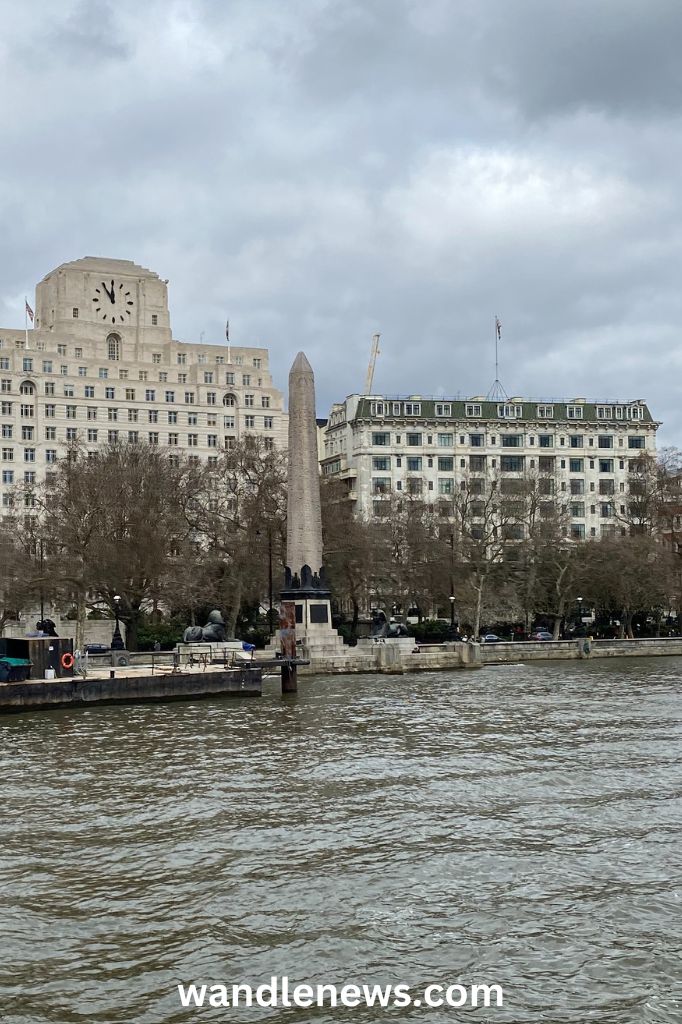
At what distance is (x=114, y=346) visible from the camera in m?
127

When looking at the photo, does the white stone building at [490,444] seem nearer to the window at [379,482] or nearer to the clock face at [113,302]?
the window at [379,482]

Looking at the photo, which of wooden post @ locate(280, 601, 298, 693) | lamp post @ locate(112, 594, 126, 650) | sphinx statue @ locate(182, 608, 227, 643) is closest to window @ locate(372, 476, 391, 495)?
lamp post @ locate(112, 594, 126, 650)

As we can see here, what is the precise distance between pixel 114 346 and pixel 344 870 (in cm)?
11437

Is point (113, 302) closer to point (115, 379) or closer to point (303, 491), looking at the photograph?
point (115, 379)

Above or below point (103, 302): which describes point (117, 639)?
below

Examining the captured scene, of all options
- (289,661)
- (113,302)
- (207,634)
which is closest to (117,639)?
(207,634)

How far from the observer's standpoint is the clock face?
12650 cm

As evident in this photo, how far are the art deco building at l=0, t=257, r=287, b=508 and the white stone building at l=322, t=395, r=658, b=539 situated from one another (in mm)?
9028

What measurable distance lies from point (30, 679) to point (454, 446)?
87.6 m

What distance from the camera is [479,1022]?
11969 millimetres

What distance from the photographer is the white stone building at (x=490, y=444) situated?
410 ft

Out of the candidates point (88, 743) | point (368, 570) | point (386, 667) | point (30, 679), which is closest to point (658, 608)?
point (368, 570)

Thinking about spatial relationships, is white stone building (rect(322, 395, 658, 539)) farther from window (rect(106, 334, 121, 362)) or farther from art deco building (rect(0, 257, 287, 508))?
window (rect(106, 334, 121, 362))

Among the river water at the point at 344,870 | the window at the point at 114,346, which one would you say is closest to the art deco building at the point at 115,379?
the window at the point at 114,346
